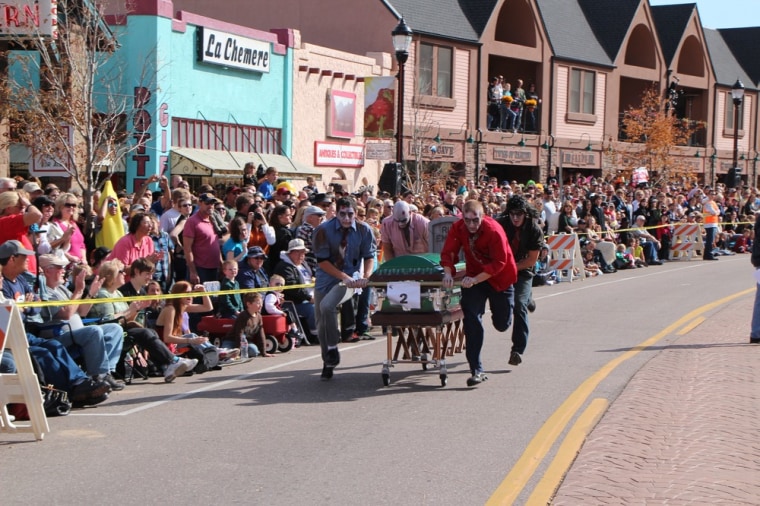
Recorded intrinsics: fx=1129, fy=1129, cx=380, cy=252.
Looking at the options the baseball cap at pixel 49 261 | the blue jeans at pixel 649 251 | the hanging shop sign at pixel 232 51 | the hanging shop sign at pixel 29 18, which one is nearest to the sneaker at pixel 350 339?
the baseball cap at pixel 49 261

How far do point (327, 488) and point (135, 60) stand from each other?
20.6 metres

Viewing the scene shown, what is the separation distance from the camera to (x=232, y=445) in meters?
8.26

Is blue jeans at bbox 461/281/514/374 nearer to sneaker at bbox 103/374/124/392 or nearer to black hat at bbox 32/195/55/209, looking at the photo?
sneaker at bbox 103/374/124/392

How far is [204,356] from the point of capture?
11945 mm

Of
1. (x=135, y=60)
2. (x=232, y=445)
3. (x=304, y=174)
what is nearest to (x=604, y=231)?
(x=304, y=174)

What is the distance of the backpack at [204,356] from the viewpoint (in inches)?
470

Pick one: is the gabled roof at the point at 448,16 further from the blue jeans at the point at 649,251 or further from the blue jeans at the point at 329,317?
the blue jeans at the point at 329,317

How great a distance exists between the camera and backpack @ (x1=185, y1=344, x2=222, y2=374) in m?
11.9

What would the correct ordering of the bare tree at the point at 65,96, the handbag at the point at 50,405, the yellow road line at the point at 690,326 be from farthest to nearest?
the bare tree at the point at 65,96 < the yellow road line at the point at 690,326 < the handbag at the point at 50,405

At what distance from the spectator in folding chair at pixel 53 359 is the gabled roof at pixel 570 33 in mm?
36595

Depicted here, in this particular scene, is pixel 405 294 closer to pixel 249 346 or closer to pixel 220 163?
pixel 249 346

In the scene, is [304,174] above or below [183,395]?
above

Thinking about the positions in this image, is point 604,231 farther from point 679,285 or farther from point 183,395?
point 183,395

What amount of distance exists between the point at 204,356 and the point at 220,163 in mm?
16244
